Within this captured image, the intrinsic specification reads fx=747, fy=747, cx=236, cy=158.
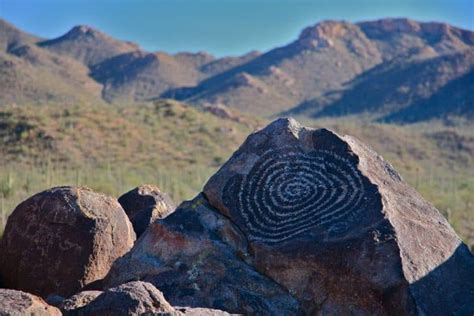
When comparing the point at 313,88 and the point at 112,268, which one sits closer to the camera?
the point at 112,268

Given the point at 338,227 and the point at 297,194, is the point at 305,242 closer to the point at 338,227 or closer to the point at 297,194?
the point at 338,227

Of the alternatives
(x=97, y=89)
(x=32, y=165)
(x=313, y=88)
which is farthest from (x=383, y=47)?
(x=32, y=165)

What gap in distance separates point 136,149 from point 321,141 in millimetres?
24985

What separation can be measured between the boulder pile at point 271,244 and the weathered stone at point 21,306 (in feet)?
0.06

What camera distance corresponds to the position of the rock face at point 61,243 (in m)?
6.94

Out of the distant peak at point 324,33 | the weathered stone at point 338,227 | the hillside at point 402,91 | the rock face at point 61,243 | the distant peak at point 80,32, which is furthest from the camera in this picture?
the distant peak at point 80,32

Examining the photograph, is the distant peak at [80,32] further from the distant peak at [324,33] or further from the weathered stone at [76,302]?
the weathered stone at [76,302]

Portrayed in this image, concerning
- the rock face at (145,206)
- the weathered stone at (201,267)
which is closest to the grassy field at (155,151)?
the rock face at (145,206)

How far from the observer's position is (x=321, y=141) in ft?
22.8

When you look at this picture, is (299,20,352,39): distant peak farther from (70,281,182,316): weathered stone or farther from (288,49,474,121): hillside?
(70,281,182,316): weathered stone

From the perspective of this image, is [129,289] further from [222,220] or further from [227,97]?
[227,97]

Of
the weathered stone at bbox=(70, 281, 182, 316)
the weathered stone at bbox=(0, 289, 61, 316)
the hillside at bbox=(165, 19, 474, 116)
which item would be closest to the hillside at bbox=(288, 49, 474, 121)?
the hillside at bbox=(165, 19, 474, 116)

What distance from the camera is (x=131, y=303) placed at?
4.62 meters

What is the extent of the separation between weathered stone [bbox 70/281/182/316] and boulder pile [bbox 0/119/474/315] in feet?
0.09
